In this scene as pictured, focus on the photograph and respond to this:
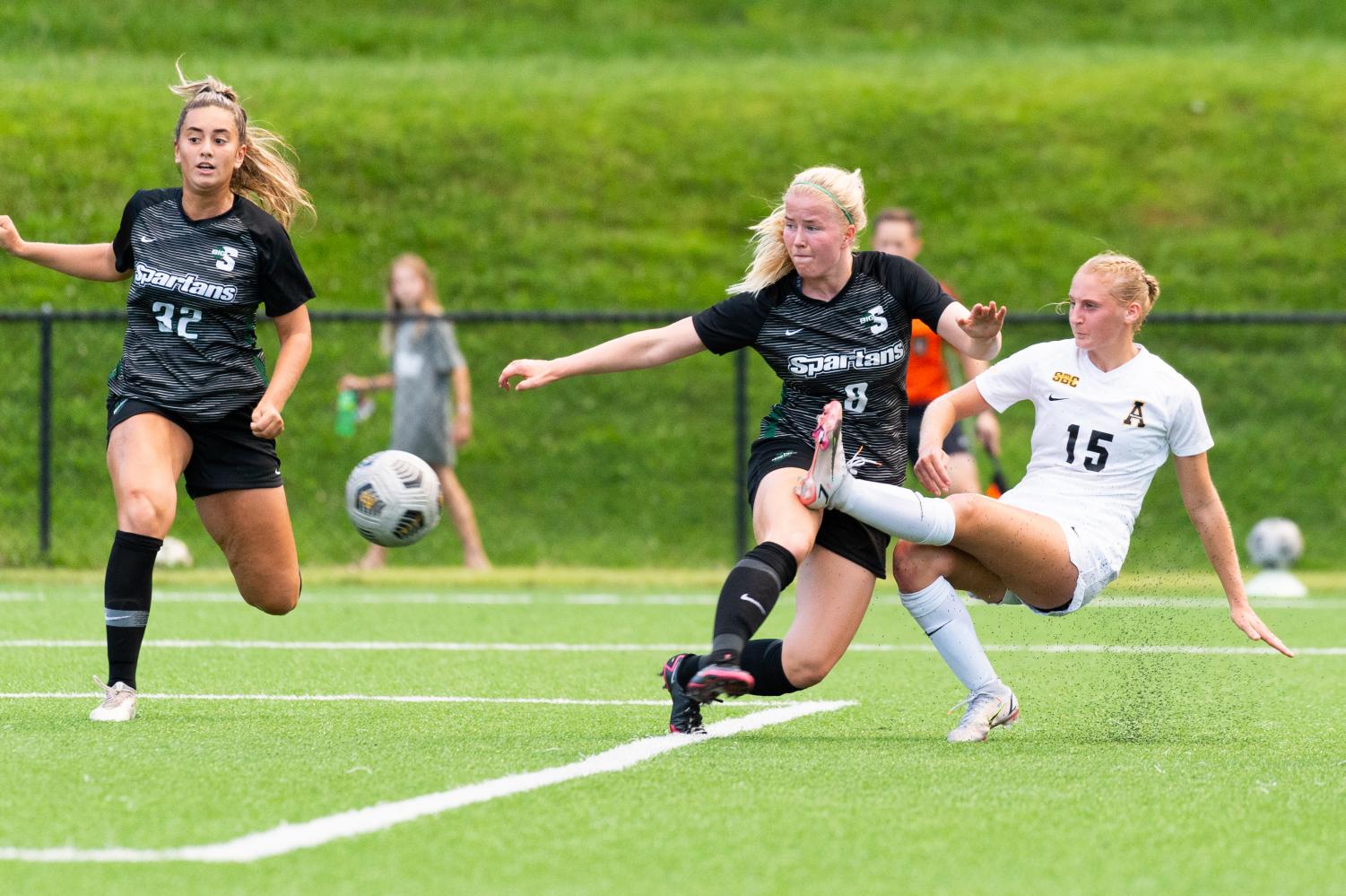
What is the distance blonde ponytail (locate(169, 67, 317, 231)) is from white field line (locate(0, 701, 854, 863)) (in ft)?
7.48

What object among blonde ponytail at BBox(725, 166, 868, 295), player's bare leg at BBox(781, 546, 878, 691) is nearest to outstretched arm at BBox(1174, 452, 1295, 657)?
player's bare leg at BBox(781, 546, 878, 691)

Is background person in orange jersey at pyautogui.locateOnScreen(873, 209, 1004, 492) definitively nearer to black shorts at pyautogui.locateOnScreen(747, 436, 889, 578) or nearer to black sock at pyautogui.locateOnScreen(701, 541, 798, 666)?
black shorts at pyautogui.locateOnScreen(747, 436, 889, 578)

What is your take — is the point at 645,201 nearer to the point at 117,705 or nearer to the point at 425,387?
the point at 425,387

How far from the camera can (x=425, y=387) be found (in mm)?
12508

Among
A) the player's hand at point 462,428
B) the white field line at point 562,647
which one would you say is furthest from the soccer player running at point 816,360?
the player's hand at point 462,428

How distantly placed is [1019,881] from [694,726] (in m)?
2.10

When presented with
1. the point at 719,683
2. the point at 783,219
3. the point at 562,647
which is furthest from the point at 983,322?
the point at 562,647

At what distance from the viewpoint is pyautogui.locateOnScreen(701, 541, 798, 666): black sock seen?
500 cm

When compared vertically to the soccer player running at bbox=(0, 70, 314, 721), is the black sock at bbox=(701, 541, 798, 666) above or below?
below

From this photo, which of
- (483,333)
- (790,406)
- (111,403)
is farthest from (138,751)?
(483,333)

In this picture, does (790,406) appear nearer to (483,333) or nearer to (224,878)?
(224,878)

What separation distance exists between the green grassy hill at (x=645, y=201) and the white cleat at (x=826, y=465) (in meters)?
7.73

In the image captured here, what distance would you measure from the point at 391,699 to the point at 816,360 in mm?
2072

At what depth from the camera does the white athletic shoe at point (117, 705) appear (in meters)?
5.60
